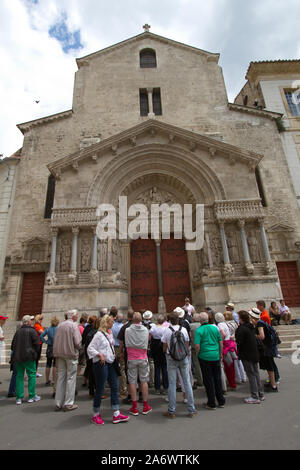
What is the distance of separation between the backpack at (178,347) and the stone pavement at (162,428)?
2.84 ft

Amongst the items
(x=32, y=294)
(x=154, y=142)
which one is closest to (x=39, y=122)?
(x=154, y=142)

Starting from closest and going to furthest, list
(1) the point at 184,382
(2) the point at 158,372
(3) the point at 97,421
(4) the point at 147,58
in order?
(3) the point at 97,421
(1) the point at 184,382
(2) the point at 158,372
(4) the point at 147,58

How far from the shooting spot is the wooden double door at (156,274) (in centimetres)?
1280

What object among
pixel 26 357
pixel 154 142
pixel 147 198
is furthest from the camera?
pixel 147 198

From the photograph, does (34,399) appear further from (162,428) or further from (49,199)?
(49,199)

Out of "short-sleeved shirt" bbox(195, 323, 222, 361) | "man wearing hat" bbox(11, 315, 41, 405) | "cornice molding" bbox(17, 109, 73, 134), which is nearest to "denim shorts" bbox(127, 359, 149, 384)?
"short-sleeved shirt" bbox(195, 323, 222, 361)

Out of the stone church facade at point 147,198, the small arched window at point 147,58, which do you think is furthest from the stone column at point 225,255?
the small arched window at point 147,58

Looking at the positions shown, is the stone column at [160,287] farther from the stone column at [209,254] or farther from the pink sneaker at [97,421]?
the pink sneaker at [97,421]

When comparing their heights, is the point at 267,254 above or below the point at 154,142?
below

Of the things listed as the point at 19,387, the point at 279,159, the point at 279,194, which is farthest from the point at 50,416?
the point at 279,159

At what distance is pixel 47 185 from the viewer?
49.3 ft

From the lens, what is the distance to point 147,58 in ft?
62.4

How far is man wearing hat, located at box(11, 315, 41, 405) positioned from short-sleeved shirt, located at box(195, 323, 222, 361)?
3.23 metres

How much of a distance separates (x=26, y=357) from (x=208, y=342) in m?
3.47
